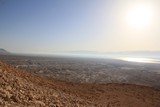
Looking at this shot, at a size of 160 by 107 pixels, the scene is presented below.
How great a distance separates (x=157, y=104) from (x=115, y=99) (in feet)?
12.4

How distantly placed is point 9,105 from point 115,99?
10838 mm

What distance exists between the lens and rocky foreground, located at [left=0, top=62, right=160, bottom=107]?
30.0ft

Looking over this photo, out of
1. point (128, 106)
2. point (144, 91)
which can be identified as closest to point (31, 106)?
point (128, 106)

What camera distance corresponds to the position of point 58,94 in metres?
12.8

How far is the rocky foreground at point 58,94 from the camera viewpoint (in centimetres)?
913

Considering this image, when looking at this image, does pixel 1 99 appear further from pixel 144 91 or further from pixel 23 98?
pixel 144 91

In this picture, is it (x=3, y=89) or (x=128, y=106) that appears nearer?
(x=3, y=89)

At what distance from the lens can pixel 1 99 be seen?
8.16m

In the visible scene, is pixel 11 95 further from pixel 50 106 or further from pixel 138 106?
pixel 138 106

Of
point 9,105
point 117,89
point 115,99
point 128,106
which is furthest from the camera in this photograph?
point 117,89

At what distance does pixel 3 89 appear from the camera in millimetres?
9109

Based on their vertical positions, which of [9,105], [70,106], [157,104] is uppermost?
[9,105]

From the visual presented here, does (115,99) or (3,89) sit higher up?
(3,89)

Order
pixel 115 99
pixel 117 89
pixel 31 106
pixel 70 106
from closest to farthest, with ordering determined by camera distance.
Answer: pixel 31 106
pixel 70 106
pixel 115 99
pixel 117 89
